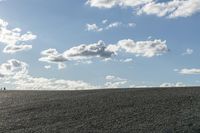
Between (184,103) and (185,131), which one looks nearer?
(185,131)

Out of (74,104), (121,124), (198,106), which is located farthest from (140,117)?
(74,104)

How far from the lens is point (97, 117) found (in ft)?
94.3

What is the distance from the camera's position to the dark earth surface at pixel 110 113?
25.8 metres

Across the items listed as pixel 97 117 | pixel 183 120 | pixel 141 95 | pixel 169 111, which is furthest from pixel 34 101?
pixel 183 120

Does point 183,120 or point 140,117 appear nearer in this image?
point 183,120

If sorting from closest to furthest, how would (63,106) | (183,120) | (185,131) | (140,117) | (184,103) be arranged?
(185,131)
(183,120)
(140,117)
(184,103)
(63,106)

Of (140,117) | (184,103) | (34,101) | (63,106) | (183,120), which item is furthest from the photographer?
(34,101)

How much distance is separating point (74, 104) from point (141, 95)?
15.8ft

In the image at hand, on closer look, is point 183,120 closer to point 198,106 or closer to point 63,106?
point 198,106

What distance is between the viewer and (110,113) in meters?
29.5

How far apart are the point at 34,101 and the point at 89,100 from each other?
16.8ft

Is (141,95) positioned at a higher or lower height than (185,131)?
higher

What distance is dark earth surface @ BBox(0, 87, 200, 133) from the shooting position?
25766 millimetres

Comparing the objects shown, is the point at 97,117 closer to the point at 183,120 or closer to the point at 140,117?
the point at 140,117
